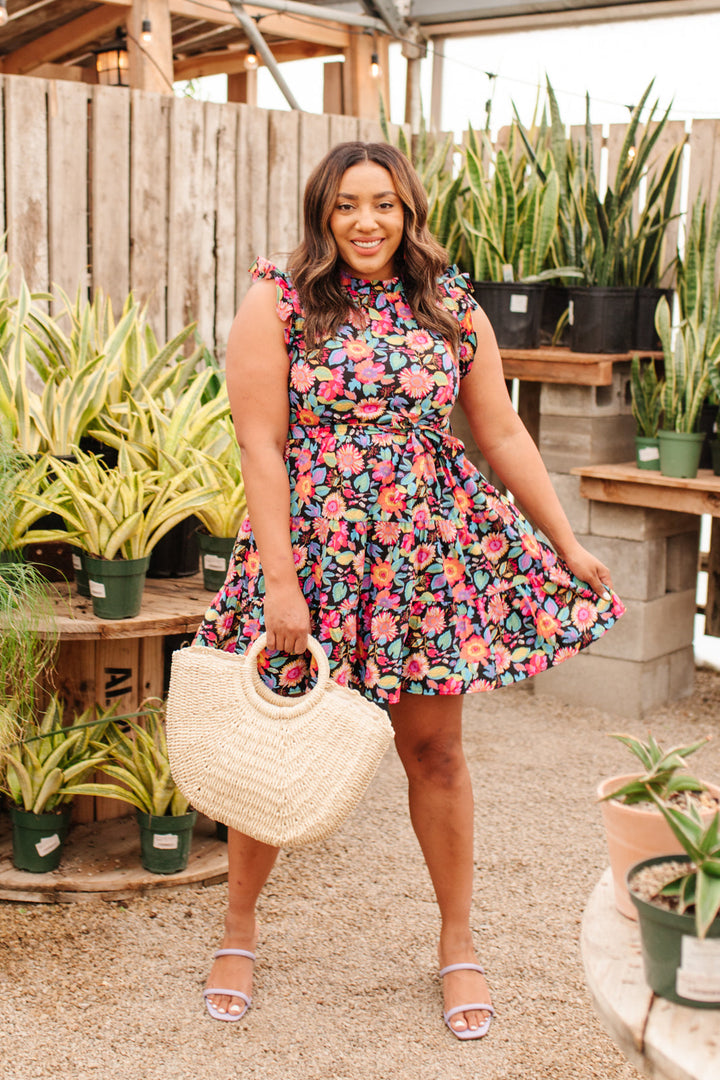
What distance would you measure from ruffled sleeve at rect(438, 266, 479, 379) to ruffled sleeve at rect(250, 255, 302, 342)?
0.93ft

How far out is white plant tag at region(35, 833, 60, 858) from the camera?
2.76 m

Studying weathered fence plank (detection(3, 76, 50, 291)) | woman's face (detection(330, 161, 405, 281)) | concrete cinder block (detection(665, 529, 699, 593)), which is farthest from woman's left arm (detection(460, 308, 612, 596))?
weathered fence plank (detection(3, 76, 50, 291))

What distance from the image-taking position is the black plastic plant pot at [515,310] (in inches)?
161

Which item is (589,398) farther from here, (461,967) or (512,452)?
(461,967)

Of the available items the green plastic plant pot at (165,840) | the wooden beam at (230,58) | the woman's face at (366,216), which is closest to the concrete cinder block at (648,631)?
the green plastic plant pot at (165,840)

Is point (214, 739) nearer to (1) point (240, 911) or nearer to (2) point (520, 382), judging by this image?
(1) point (240, 911)

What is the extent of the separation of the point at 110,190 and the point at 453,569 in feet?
8.85

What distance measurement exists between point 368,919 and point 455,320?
1394 mm

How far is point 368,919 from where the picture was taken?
2709 millimetres

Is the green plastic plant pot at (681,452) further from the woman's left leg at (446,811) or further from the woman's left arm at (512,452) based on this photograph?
the woman's left leg at (446,811)

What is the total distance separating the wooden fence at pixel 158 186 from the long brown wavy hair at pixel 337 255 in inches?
65.3

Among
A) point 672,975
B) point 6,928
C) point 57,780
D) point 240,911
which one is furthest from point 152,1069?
point 672,975

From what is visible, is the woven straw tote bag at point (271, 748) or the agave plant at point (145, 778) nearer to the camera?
the woven straw tote bag at point (271, 748)

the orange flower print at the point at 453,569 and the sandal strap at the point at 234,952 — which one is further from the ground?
the orange flower print at the point at 453,569
